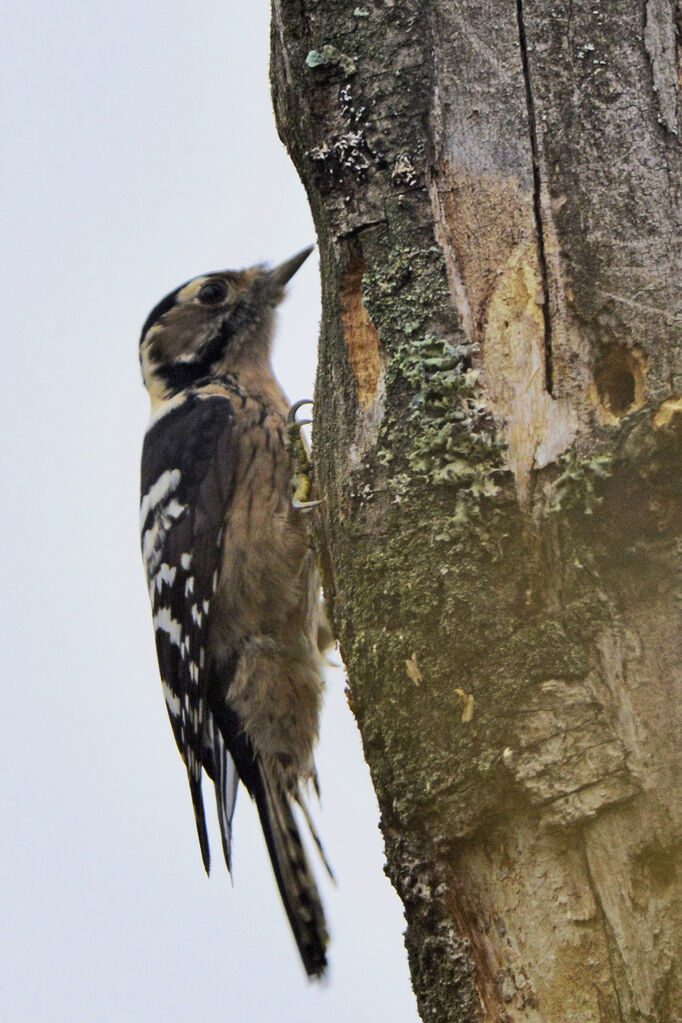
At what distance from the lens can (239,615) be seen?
162 inches

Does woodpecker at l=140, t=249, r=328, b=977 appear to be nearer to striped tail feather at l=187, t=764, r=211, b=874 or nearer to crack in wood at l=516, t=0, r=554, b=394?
striped tail feather at l=187, t=764, r=211, b=874

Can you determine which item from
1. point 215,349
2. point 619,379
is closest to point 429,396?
point 619,379

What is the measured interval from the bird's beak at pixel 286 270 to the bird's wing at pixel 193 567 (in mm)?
757

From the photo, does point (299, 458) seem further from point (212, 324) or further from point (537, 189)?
point (537, 189)

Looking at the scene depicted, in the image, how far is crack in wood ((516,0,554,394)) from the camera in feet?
6.82

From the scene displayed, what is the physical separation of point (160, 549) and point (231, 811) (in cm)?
106

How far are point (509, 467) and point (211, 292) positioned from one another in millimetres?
3081

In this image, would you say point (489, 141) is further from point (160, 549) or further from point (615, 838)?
point (160, 549)

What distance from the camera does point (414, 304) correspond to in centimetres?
223

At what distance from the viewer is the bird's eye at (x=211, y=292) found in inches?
Answer: 190

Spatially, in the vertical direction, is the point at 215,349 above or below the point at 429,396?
above

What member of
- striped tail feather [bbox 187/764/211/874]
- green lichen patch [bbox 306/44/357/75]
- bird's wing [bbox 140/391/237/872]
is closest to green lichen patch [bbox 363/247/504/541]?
green lichen patch [bbox 306/44/357/75]

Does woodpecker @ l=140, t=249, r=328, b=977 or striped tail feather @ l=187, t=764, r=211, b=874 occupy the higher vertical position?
woodpecker @ l=140, t=249, r=328, b=977

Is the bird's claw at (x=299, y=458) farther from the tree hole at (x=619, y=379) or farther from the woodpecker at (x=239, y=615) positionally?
the tree hole at (x=619, y=379)
